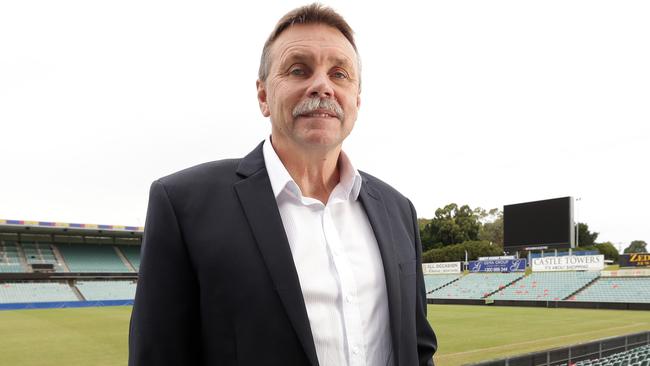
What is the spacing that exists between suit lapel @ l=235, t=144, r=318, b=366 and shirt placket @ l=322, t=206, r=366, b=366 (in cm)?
17

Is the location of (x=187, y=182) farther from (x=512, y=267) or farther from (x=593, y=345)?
(x=512, y=267)

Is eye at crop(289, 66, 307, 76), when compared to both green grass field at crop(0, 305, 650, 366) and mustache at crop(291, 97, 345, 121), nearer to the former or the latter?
mustache at crop(291, 97, 345, 121)

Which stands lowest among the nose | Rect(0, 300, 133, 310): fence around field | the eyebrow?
Rect(0, 300, 133, 310): fence around field

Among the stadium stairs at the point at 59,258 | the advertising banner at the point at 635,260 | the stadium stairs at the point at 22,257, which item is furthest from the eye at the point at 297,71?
the stadium stairs at the point at 59,258

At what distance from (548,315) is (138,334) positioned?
80.4 feet

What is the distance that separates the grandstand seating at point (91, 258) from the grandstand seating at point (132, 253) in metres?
0.94

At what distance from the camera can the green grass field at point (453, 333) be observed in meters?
13.2

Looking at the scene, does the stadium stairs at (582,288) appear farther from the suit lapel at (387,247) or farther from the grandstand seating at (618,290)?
the suit lapel at (387,247)

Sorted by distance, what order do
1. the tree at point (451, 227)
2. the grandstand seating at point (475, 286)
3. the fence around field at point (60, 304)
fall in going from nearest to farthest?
the fence around field at point (60, 304) < the grandstand seating at point (475, 286) < the tree at point (451, 227)

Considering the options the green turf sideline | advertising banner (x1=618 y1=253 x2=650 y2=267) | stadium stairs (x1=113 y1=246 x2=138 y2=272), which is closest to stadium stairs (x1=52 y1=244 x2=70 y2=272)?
stadium stairs (x1=113 y1=246 x2=138 y2=272)

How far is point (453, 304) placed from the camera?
32969mm

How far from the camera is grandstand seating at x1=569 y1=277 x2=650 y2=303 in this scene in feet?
84.2

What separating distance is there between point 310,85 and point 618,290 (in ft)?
101

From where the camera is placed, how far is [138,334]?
1.41 m
